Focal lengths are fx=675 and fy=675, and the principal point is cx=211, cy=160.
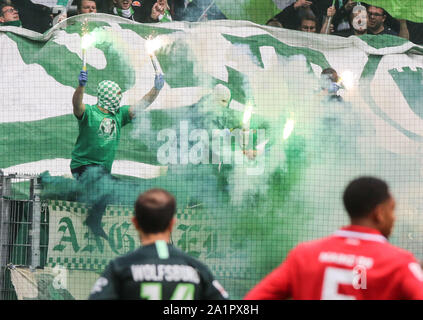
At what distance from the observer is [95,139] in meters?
8.75

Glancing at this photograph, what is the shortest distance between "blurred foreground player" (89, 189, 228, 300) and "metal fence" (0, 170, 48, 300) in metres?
4.61

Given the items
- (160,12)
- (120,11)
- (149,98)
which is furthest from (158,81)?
(120,11)

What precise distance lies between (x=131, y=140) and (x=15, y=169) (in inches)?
62.0

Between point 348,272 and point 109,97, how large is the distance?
668 cm

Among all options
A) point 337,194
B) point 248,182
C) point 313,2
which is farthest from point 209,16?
point 337,194

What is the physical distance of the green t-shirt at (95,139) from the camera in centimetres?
870

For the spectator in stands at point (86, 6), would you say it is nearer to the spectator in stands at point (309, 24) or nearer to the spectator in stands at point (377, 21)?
the spectator in stands at point (309, 24)

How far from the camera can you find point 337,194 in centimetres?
884

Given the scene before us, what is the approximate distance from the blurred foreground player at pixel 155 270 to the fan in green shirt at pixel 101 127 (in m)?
5.79

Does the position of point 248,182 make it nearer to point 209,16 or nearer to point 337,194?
point 337,194

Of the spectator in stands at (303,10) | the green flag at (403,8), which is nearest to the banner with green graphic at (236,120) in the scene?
the spectator in stands at (303,10)

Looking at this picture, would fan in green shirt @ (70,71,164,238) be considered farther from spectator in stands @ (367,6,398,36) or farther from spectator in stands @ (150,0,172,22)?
spectator in stands @ (367,6,398,36)

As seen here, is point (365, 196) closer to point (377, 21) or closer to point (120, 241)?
point (120, 241)

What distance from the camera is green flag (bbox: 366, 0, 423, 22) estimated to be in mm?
9719
